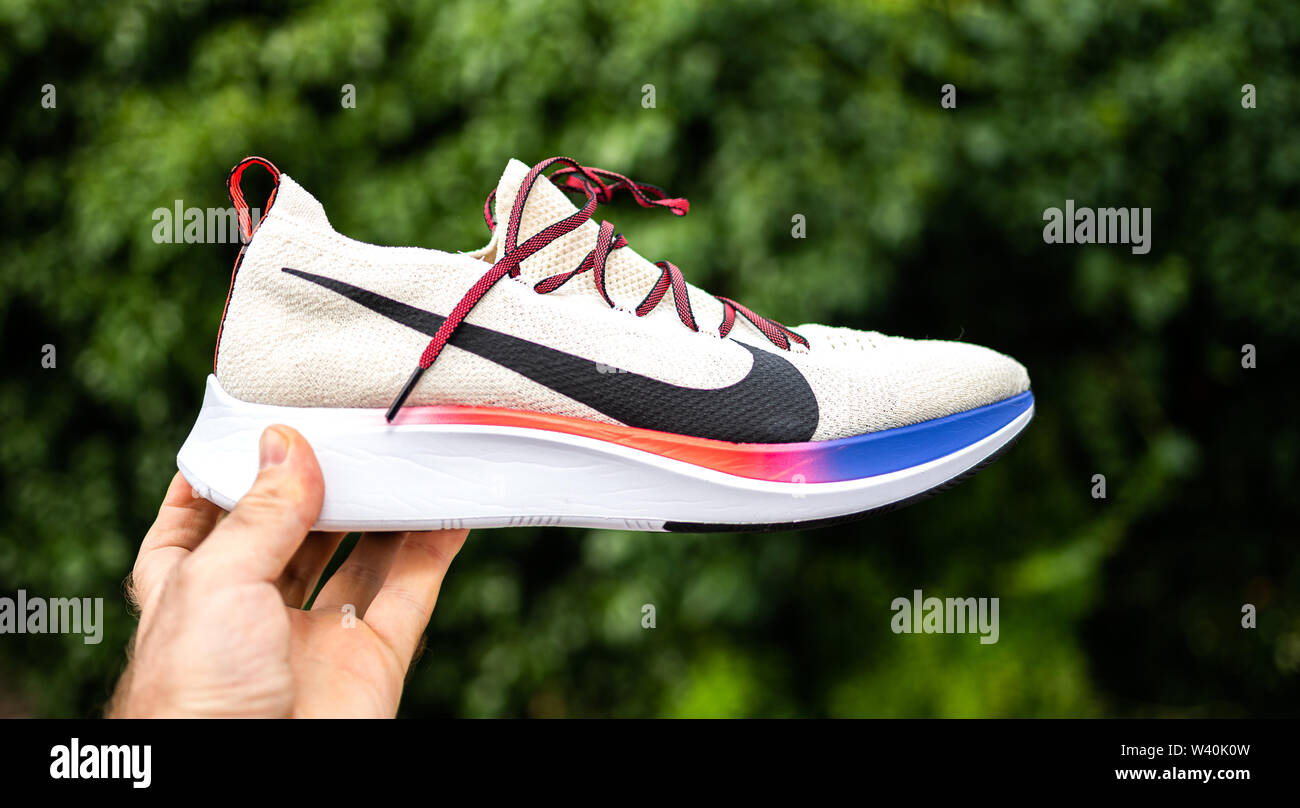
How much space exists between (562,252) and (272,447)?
0.51 meters

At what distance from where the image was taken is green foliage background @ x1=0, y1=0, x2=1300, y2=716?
83.8 inches

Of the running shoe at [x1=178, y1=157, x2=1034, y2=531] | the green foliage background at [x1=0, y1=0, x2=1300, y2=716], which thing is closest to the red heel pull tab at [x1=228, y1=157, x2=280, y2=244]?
the running shoe at [x1=178, y1=157, x2=1034, y2=531]

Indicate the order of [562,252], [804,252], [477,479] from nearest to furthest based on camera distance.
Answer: [477,479] < [562,252] < [804,252]

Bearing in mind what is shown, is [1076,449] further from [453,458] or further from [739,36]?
[453,458]

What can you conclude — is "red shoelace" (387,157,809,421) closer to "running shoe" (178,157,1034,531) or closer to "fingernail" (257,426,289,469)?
"running shoe" (178,157,1034,531)

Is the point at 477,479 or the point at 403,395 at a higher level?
the point at 403,395

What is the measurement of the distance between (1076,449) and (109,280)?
3098mm

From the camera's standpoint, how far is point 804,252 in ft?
6.85

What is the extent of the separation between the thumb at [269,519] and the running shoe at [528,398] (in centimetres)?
4

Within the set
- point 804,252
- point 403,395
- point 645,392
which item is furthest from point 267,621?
point 804,252

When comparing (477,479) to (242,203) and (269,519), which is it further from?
(242,203)

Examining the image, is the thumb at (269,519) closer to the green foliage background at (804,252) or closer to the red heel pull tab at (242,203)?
the red heel pull tab at (242,203)

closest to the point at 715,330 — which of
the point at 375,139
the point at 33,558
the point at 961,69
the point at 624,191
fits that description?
the point at 624,191

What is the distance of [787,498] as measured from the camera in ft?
4.03
